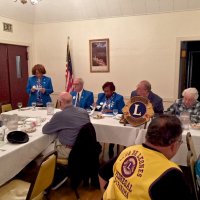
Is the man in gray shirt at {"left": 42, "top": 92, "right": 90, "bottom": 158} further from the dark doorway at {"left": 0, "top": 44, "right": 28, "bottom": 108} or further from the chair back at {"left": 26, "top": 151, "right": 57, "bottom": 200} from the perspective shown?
the dark doorway at {"left": 0, "top": 44, "right": 28, "bottom": 108}

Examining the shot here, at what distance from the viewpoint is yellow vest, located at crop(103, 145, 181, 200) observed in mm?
1065

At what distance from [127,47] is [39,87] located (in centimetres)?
211

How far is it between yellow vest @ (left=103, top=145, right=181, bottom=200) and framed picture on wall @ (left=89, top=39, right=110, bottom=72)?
13.8 ft

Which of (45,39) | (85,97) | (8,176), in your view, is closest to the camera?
(8,176)

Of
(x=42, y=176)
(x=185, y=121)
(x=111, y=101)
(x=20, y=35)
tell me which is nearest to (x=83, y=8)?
(x=20, y=35)

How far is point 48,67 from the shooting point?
596 centimetres

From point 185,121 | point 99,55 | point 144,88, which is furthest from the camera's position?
point 99,55

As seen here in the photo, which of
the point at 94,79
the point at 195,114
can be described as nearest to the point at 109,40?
the point at 94,79

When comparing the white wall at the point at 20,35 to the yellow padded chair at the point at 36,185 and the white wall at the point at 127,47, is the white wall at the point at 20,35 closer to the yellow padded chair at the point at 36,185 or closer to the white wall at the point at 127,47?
the white wall at the point at 127,47

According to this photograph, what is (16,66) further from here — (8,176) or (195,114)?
(195,114)

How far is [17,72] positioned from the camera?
18.3ft

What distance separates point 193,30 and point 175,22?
1.27 feet

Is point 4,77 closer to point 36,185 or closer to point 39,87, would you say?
point 39,87

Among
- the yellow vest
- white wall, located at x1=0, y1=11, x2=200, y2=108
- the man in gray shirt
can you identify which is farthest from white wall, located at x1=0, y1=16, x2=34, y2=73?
the yellow vest
